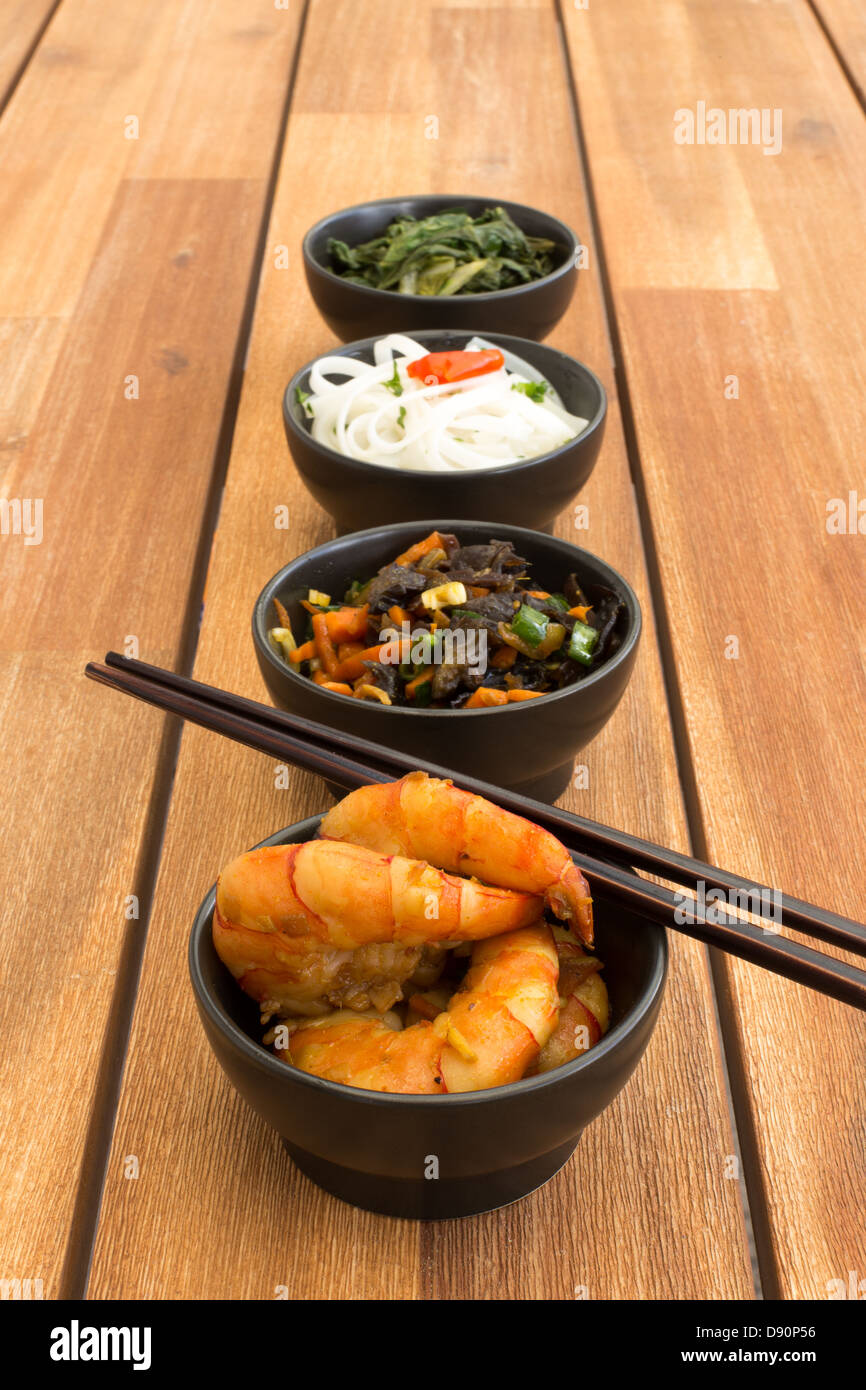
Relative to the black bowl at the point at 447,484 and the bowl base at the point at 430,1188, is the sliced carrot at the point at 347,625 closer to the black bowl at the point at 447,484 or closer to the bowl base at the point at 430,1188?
the black bowl at the point at 447,484

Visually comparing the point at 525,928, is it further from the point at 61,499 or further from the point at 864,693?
the point at 61,499

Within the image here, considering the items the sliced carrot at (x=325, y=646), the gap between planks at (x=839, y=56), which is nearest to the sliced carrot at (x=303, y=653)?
the sliced carrot at (x=325, y=646)

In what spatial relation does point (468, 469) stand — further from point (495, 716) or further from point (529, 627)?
point (495, 716)

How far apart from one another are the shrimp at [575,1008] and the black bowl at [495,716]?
197 millimetres

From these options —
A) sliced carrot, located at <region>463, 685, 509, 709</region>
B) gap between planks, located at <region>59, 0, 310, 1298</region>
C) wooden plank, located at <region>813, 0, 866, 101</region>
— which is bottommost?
gap between planks, located at <region>59, 0, 310, 1298</region>

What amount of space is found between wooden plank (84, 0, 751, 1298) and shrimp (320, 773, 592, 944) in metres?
0.20

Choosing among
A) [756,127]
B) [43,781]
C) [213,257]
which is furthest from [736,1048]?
[756,127]

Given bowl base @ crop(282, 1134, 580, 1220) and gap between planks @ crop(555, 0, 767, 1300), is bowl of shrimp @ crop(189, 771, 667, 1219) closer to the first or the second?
bowl base @ crop(282, 1134, 580, 1220)

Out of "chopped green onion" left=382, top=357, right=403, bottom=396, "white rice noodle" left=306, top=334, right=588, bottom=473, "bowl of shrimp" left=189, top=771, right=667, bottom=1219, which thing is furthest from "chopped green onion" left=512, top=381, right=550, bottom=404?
"bowl of shrimp" left=189, top=771, right=667, bottom=1219

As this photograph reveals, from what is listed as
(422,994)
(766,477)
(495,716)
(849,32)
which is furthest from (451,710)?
(849,32)

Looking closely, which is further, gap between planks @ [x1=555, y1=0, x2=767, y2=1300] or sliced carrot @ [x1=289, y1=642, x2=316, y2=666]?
sliced carrot @ [x1=289, y1=642, x2=316, y2=666]

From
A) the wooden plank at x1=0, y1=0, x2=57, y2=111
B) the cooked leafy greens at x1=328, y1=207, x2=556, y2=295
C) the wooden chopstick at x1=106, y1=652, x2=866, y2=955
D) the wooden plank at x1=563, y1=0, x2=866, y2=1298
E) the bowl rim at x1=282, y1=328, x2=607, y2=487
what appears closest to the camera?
the wooden chopstick at x1=106, y1=652, x2=866, y2=955

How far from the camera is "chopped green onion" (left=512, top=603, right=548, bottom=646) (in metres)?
1.06

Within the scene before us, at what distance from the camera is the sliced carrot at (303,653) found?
1.09 metres
